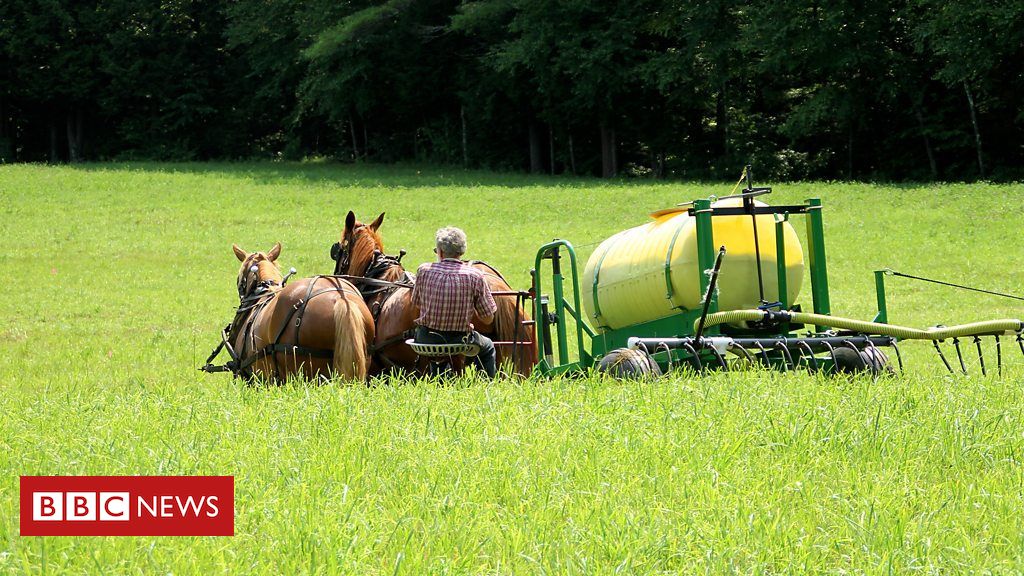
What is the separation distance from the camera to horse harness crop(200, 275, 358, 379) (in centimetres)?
892

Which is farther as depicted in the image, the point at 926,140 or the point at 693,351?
the point at 926,140

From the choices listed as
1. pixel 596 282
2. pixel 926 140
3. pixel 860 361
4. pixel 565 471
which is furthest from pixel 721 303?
pixel 926 140

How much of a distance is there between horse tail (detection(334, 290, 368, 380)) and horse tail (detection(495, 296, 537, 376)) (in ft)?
4.33

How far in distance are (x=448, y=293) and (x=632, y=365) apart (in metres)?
1.69

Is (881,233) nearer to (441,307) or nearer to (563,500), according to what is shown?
(441,307)

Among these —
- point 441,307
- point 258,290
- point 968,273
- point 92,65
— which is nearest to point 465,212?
point 968,273

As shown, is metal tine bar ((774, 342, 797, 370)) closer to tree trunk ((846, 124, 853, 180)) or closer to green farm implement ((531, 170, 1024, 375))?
green farm implement ((531, 170, 1024, 375))

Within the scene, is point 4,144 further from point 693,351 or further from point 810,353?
point 810,353

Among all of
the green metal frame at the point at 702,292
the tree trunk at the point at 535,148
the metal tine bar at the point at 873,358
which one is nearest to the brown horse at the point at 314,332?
the green metal frame at the point at 702,292

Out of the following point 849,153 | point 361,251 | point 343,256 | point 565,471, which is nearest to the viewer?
point 565,471

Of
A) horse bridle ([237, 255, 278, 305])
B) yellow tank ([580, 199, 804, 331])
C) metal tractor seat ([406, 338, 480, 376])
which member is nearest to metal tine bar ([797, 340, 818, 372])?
yellow tank ([580, 199, 804, 331])

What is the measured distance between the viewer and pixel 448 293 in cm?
830

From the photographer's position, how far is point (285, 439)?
5.24 metres

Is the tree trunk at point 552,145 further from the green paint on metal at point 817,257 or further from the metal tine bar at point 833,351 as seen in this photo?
the metal tine bar at point 833,351
